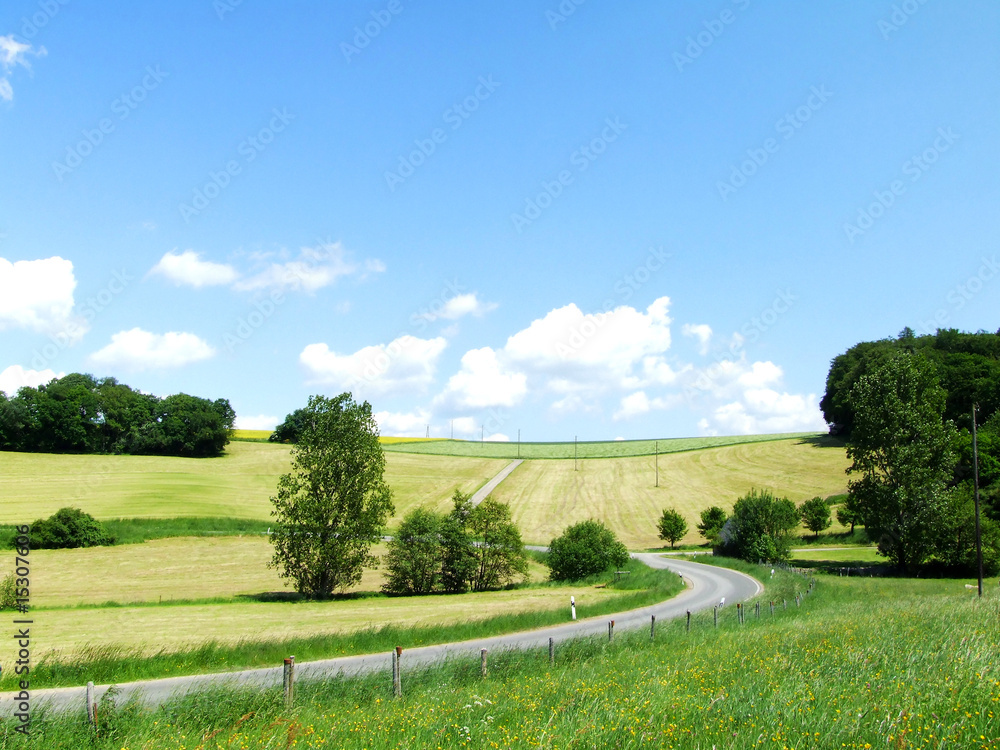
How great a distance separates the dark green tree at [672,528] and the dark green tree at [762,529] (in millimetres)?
9933

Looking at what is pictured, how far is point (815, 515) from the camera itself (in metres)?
70.9

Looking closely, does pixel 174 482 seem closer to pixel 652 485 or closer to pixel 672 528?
pixel 672 528

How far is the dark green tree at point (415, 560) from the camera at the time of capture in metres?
42.9

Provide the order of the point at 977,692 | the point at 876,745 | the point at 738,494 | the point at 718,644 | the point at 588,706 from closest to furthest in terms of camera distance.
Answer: the point at 876,745
the point at 977,692
the point at 588,706
the point at 718,644
the point at 738,494

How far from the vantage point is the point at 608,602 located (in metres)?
33.2

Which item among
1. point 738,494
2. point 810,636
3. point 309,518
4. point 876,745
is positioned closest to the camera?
point 876,745

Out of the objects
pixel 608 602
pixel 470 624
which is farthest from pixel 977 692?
pixel 608 602

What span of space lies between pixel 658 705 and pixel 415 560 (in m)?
36.0

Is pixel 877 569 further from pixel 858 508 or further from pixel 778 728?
pixel 778 728

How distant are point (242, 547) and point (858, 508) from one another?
165ft

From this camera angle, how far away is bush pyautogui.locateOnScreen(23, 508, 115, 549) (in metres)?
50.9

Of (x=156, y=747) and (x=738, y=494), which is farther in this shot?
(x=738, y=494)

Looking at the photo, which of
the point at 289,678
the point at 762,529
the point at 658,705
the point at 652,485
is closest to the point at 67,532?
the point at 289,678

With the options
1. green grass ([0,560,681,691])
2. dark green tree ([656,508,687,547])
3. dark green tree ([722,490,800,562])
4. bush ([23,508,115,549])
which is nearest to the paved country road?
green grass ([0,560,681,691])
